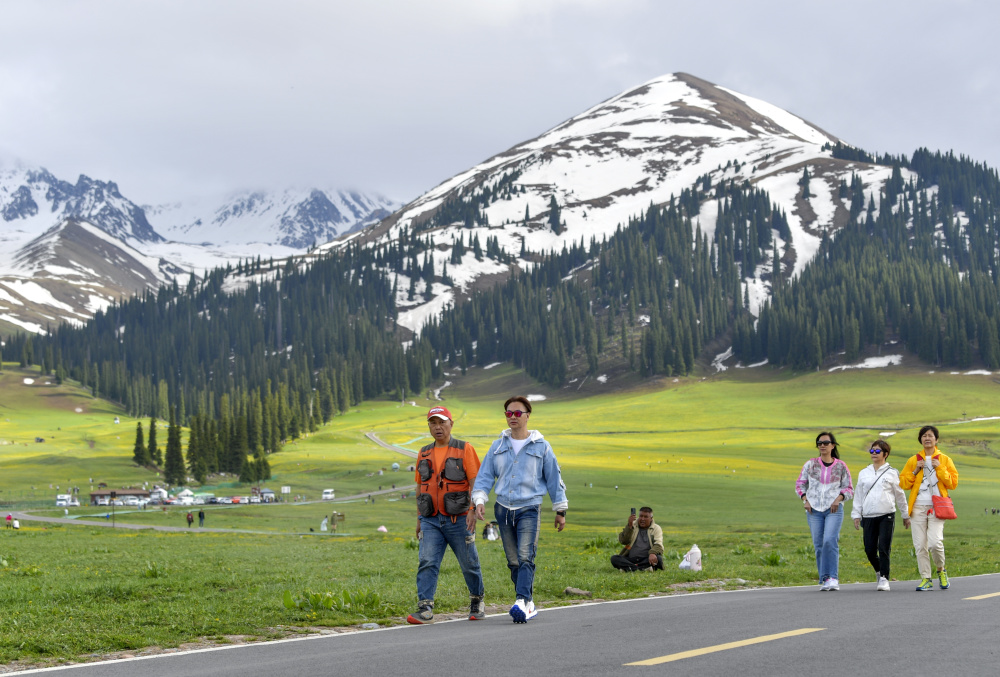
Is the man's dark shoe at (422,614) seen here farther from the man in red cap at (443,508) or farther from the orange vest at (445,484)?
the orange vest at (445,484)

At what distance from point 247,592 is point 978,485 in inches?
3249

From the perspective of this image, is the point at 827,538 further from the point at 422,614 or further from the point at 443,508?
the point at 422,614

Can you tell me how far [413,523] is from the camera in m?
63.0

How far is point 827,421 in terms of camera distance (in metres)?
163

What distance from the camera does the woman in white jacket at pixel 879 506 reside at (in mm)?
19094

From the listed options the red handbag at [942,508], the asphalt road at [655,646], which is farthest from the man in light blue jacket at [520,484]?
the red handbag at [942,508]

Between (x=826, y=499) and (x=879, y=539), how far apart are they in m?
1.46

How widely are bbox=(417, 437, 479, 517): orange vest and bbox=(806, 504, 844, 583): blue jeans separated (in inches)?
316

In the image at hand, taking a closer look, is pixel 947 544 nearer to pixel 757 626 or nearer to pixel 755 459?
pixel 757 626

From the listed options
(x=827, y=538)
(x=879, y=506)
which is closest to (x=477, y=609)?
(x=827, y=538)

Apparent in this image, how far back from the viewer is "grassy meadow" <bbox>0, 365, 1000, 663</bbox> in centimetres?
1555

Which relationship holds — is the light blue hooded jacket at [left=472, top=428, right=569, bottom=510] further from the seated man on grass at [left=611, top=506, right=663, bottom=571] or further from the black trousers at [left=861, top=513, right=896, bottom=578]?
the seated man on grass at [left=611, top=506, right=663, bottom=571]

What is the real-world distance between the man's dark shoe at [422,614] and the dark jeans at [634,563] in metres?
8.85

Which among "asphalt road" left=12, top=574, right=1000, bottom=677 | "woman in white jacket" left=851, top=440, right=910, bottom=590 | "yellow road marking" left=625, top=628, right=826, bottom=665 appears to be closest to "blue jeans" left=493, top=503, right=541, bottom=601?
"asphalt road" left=12, top=574, right=1000, bottom=677
